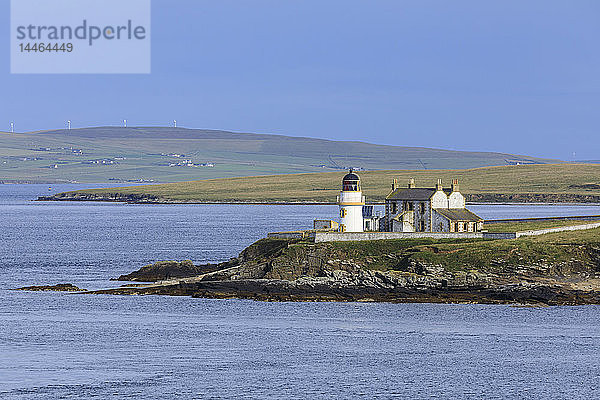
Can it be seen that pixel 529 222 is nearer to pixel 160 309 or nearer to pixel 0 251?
pixel 160 309

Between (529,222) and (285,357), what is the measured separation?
4503cm

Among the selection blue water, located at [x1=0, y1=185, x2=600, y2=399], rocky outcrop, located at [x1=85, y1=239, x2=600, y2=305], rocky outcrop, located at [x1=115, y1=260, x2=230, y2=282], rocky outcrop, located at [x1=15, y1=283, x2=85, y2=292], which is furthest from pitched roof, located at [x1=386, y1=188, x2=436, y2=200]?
rocky outcrop, located at [x1=15, y1=283, x2=85, y2=292]

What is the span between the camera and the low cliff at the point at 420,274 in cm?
Result: 7019

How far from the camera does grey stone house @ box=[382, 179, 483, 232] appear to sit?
82750mm

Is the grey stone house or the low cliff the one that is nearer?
the low cliff

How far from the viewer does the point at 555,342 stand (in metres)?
57.2

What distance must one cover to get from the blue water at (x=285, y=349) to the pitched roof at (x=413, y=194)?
1633cm

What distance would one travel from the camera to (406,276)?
71.9 metres

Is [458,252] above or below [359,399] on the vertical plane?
above

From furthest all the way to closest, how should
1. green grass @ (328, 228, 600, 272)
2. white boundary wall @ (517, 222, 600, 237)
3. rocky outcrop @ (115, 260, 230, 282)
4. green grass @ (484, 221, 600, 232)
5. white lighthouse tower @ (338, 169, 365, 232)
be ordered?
green grass @ (484, 221, 600, 232), rocky outcrop @ (115, 260, 230, 282), white lighthouse tower @ (338, 169, 365, 232), white boundary wall @ (517, 222, 600, 237), green grass @ (328, 228, 600, 272)

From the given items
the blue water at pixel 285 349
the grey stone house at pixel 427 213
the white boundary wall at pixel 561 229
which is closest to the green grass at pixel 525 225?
the white boundary wall at pixel 561 229

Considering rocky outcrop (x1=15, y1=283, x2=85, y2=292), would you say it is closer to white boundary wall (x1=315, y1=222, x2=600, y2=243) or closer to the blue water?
the blue water

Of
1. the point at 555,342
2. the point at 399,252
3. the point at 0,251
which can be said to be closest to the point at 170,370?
the point at 555,342

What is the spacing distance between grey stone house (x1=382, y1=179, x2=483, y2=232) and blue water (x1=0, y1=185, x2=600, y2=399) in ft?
50.5
